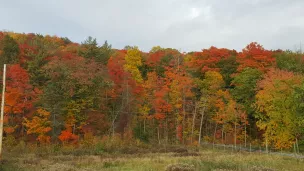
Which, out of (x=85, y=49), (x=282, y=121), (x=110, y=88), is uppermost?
(x=85, y=49)

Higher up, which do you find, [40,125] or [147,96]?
[147,96]

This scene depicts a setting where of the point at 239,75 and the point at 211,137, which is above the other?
the point at 239,75

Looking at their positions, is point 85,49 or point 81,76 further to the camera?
point 85,49

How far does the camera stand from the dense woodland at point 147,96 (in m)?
37.2

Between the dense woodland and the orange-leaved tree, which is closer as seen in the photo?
the orange-leaved tree

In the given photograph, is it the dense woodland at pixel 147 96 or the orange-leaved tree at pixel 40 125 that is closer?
the orange-leaved tree at pixel 40 125

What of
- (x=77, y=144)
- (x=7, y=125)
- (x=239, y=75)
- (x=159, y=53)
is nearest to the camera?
(x=7, y=125)

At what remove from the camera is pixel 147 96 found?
49.7m

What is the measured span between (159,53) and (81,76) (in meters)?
26.6

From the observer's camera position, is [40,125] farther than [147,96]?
No

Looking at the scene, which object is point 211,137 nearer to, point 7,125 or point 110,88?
point 110,88

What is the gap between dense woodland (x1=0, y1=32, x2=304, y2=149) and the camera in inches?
1467

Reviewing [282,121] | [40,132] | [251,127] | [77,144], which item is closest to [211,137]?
[251,127]

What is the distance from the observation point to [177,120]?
4894cm
